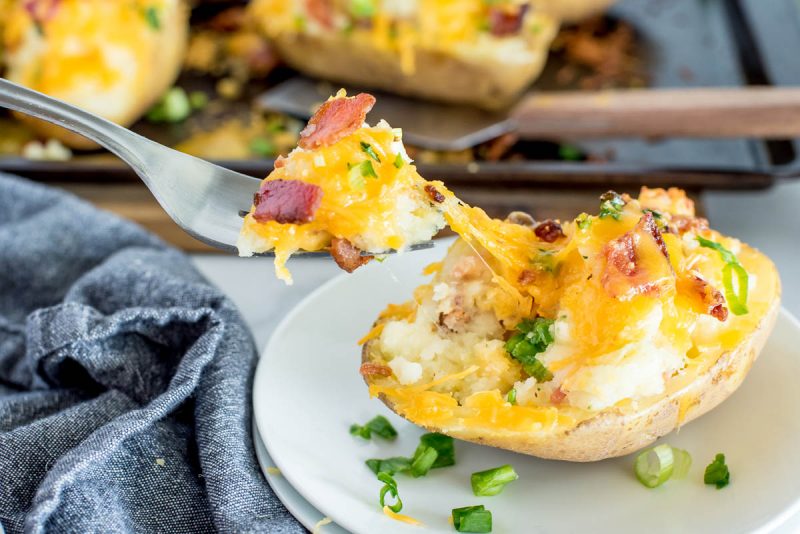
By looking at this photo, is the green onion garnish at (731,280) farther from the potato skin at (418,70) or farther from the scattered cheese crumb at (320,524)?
the potato skin at (418,70)

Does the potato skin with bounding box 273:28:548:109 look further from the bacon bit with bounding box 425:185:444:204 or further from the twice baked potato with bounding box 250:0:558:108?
the bacon bit with bounding box 425:185:444:204

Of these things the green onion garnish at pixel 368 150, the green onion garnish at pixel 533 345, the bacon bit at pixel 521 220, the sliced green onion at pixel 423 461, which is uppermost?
the green onion garnish at pixel 368 150

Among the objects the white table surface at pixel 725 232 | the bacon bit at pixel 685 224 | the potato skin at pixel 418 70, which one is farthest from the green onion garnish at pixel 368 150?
the potato skin at pixel 418 70

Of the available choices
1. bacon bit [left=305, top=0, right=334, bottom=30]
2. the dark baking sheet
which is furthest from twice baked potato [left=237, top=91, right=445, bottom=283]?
bacon bit [left=305, top=0, right=334, bottom=30]

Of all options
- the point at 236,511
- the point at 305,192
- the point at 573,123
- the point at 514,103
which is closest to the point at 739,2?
the point at 514,103

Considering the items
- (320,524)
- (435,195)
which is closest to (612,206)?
(435,195)
